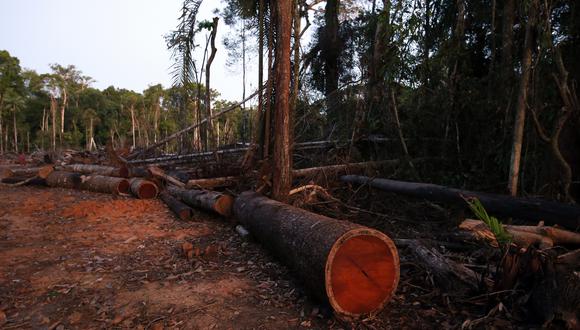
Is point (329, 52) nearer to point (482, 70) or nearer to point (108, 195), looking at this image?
point (482, 70)

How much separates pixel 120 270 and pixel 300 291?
2.26 meters

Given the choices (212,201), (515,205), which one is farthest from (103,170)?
(515,205)

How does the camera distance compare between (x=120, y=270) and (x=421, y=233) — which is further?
(x=421, y=233)

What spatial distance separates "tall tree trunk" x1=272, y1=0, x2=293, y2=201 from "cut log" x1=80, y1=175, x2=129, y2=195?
214 inches

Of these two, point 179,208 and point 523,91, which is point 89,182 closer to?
point 179,208

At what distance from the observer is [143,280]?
3859 millimetres

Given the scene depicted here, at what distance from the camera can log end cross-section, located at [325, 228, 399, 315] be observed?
9.41 feet

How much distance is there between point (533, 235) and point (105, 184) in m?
9.66

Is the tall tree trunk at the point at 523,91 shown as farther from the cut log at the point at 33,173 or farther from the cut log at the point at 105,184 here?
the cut log at the point at 33,173

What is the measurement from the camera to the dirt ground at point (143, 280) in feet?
9.80

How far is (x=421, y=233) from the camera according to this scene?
5160mm

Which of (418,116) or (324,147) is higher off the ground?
(418,116)

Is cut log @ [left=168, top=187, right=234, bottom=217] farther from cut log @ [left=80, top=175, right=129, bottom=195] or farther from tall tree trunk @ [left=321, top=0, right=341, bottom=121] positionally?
tall tree trunk @ [left=321, top=0, right=341, bottom=121]

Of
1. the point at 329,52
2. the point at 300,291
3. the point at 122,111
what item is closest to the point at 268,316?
the point at 300,291
